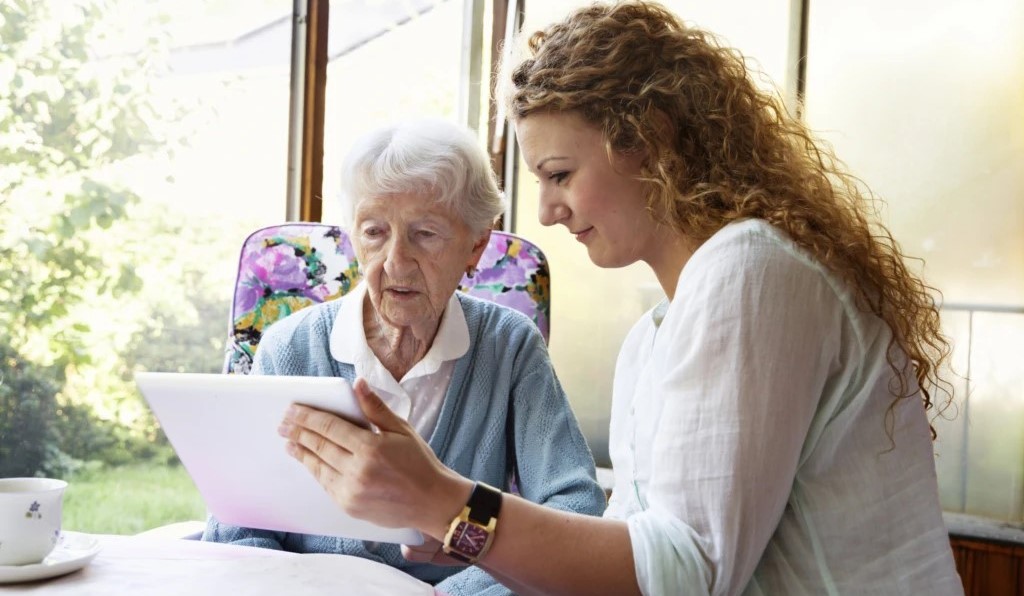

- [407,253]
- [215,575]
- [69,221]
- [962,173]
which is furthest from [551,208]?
[962,173]

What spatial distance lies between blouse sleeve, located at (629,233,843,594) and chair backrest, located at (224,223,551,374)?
849 mm

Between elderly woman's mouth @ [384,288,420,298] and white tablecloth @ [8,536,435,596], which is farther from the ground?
elderly woman's mouth @ [384,288,420,298]

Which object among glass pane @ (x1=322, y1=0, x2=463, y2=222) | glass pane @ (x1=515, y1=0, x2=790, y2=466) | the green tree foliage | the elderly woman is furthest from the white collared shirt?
glass pane @ (x1=515, y1=0, x2=790, y2=466)

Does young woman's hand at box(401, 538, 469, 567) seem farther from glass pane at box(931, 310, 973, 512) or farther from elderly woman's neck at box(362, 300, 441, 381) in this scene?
glass pane at box(931, 310, 973, 512)

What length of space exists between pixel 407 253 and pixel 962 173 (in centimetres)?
218

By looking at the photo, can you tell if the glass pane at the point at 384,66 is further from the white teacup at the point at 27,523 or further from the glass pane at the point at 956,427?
the glass pane at the point at 956,427

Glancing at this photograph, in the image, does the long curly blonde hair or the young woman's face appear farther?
the young woman's face

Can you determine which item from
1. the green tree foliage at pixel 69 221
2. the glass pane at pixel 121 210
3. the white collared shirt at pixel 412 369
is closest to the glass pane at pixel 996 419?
the white collared shirt at pixel 412 369

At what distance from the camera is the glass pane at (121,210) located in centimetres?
192

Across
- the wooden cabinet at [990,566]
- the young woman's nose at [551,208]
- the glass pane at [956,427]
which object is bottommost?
the wooden cabinet at [990,566]

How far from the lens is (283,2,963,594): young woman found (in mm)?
938

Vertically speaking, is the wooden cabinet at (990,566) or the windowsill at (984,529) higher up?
the windowsill at (984,529)

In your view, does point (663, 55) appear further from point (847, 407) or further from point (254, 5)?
point (254, 5)

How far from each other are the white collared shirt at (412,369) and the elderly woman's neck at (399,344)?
0.05 feet
